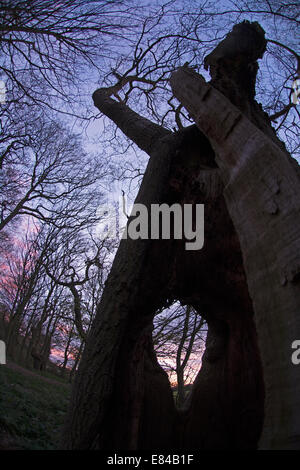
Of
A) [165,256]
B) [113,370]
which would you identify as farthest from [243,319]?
[113,370]

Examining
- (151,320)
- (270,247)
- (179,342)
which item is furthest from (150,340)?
(179,342)

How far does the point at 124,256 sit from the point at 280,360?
1.25m

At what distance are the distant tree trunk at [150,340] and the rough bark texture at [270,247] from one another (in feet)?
1.91

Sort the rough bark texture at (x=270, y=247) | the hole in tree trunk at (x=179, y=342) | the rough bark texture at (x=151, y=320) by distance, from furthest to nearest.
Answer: the hole in tree trunk at (x=179, y=342) < the rough bark texture at (x=151, y=320) < the rough bark texture at (x=270, y=247)

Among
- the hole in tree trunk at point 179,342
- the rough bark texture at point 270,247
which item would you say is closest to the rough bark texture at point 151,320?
the rough bark texture at point 270,247

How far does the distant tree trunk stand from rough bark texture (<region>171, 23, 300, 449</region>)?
22.9 inches

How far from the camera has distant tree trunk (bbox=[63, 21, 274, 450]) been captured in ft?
5.84

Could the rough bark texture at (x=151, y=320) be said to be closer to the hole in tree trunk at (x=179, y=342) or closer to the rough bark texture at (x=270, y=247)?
the rough bark texture at (x=270, y=247)

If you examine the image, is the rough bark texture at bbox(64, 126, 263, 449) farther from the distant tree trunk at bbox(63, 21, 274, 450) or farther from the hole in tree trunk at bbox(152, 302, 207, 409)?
the hole in tree trunk at bbox(152, 302, 207, 409)

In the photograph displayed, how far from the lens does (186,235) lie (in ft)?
7.20

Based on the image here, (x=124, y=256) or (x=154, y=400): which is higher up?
(x=124, y=256)

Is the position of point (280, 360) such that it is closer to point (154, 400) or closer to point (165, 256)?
point (165, 256)

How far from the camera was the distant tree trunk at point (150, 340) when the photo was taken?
1.78 m

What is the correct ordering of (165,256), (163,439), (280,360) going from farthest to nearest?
(165,256)
(163,439)
(280,360)
